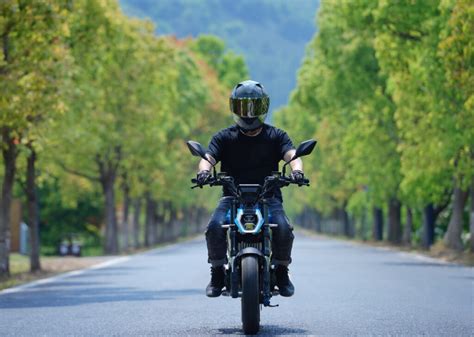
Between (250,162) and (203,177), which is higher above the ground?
(250,162)

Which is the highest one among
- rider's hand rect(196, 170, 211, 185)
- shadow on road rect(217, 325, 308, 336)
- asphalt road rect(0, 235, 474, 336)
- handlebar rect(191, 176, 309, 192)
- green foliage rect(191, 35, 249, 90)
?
green foliage rect(191, 35, 249, 90)

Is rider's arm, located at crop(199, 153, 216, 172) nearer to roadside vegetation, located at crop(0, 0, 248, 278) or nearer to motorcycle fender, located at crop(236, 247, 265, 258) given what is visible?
motorcycle fender, located at crop(236, 247, 265, 258)

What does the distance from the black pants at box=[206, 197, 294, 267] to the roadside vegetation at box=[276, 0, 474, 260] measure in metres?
15.0

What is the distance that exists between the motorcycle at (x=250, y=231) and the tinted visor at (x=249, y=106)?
20.2 inches

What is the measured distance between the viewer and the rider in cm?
1175

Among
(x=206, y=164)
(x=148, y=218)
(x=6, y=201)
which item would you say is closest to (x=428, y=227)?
(x=6, y=201)

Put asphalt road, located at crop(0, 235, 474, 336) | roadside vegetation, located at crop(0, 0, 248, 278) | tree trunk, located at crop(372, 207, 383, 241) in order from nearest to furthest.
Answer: asphalt road, located at crop(0, 235, 474, 336) < roadside vegetation, located at crop(0, 0, 248, 278) < tree trunk, located at crop(372, 207, 383, 241)

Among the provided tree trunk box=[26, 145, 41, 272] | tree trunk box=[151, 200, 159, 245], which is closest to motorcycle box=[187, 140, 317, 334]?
tree trunk box=[26, 145, 41, 272]

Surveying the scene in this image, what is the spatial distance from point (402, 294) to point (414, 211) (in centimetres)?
3937

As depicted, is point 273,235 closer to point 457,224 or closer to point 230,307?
point 230,307

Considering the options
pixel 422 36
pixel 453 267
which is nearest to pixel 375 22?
pixel 422 36

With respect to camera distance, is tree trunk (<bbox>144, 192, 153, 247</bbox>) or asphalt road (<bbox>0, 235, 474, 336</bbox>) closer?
asphalt road (<bbox>0, 235, 474, 336</bbox>)

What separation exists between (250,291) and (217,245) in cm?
81

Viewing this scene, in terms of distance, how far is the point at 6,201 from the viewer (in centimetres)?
2728
